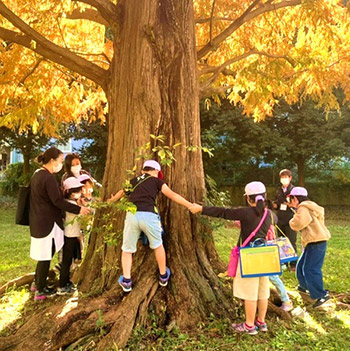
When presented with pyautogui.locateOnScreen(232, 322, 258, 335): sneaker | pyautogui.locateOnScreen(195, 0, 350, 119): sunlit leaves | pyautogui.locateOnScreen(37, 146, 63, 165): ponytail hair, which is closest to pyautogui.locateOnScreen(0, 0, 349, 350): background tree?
pyautogui.locateOnScreen(232, 322, 258, 335): sneaker

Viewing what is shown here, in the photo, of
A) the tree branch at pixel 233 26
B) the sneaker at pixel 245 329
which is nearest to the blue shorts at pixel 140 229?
the sneaker at pixel 245 329

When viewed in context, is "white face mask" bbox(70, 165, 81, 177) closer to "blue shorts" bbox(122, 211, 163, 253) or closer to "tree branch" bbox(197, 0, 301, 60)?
"blue shorts" bbox(122, 211, 163, 253)

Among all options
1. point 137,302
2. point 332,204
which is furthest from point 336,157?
point 137,302

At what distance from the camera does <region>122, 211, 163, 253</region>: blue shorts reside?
12.8 ft

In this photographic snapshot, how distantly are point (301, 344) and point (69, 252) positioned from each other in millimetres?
2746

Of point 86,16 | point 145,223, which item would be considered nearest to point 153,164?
point 145,223

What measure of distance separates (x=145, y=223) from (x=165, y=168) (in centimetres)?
83

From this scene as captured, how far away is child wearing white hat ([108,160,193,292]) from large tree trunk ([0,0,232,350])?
17cm

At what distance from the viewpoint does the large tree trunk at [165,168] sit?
4.07 m

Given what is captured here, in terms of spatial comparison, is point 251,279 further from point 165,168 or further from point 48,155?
point 48,155

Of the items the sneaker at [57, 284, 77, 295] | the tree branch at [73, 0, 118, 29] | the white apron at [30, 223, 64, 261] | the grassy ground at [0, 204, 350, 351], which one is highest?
the tree branch at [73, 0, 118, 29]

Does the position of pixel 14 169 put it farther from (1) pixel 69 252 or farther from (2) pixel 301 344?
(2) pixel 301 344

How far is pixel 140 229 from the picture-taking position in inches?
156

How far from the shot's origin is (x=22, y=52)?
688cm
